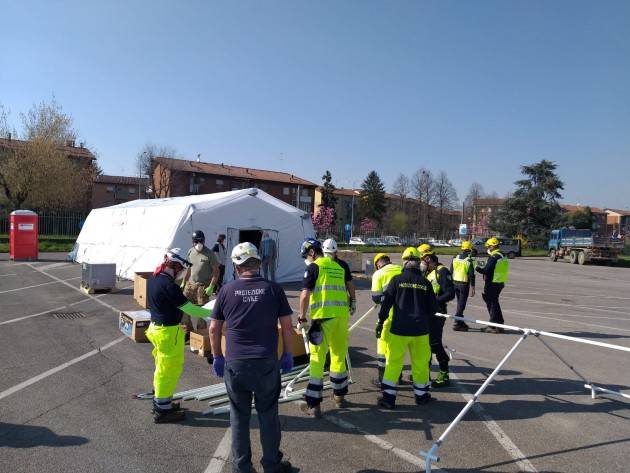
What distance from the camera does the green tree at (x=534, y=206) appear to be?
57.1m

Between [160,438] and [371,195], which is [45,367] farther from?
[371,195]

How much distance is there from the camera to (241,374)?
11.4 feet

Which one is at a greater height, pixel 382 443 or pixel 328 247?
pixel 328 247

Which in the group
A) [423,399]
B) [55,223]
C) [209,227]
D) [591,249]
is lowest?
[423,399]

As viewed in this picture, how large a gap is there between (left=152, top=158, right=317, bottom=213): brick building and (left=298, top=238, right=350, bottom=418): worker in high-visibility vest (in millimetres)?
58833

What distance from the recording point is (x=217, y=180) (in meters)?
71.9

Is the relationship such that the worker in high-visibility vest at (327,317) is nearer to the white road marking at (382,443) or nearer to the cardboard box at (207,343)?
the white road marking at (382,443)

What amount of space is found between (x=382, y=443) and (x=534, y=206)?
59787 millimetres

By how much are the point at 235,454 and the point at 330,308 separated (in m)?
2.05

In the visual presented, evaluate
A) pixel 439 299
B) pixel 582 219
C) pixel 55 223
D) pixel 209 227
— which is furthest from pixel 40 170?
pixel 582 219

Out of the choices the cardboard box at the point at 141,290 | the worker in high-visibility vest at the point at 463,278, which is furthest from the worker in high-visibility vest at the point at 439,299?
the cardboard box at the point at 141,290

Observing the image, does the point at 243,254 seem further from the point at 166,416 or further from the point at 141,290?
the point at 141,290

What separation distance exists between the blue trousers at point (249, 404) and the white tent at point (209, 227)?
11908 mm

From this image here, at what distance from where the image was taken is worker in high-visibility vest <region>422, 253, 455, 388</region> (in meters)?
6.09
